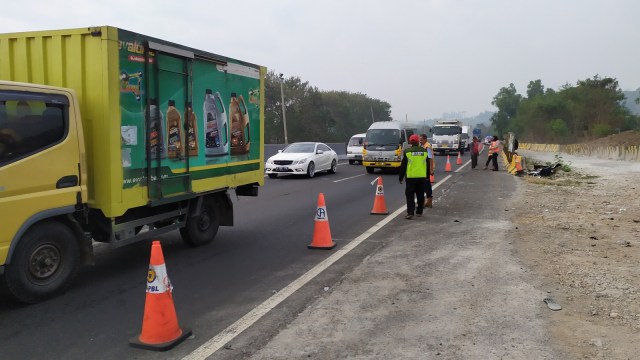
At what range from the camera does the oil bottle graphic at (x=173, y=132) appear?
6.34 m

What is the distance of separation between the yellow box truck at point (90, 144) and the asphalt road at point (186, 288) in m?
0.46

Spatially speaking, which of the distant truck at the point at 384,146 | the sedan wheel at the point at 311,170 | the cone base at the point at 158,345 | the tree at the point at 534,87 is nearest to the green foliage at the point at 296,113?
the distant truck at the point at 384,146

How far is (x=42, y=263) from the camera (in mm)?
5105

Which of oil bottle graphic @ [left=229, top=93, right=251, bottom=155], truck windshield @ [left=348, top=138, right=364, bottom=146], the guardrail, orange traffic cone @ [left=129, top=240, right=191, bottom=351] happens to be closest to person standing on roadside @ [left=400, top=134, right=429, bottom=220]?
oil bottle graphic @ [left=229, top=93, right=251, bottom=155]

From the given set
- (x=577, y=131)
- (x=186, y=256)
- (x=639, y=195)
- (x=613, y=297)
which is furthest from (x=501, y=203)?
(x=577, y=131)

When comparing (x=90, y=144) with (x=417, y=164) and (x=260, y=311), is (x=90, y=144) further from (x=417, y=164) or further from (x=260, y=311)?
(x=417, y=164)

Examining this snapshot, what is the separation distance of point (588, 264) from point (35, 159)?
21.8ft

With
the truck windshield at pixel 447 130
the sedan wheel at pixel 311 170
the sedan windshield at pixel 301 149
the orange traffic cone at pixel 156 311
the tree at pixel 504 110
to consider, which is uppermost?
the tree at pixel 504 110

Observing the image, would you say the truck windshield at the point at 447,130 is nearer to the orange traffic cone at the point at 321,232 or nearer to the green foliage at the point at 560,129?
the orange traffic cone at the point at 321,232

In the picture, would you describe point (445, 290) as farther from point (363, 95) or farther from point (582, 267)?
point (363, 95)

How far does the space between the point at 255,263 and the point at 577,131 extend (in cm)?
9252

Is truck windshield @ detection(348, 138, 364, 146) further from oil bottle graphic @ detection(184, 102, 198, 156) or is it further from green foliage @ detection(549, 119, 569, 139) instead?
green foliage @ detection(549, 119, 569, 139)

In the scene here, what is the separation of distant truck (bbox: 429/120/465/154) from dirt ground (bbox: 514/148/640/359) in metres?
27.1

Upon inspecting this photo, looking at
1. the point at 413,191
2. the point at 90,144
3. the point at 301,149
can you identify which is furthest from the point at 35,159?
the point at 301,149
